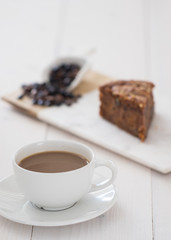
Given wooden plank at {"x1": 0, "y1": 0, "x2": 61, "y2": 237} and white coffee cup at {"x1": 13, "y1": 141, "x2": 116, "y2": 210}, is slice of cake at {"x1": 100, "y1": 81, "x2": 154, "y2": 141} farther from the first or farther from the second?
white coffee cup at {"x1": 13, "y1": 141, "x2": 116, "y2": 210}

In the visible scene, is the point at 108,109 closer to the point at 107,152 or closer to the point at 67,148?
the point at 107,152

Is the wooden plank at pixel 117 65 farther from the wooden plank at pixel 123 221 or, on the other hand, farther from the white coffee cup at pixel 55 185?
the white coffee cup at pixel 55 185

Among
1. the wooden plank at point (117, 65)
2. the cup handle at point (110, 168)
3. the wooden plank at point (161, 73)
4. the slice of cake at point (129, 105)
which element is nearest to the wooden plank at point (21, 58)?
the wooden plank at point (117, 65)

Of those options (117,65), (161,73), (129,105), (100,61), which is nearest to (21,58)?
(100,61)

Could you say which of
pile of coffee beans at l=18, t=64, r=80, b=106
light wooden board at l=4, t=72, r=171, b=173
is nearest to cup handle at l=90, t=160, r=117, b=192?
light wooden board at l=4, t=72, r=171, b=173

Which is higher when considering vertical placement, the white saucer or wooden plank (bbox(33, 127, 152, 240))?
the white saucer

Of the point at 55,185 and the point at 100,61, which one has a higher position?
the point at 55,185

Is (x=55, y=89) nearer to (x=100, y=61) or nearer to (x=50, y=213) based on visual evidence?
(x=100, y=61)
